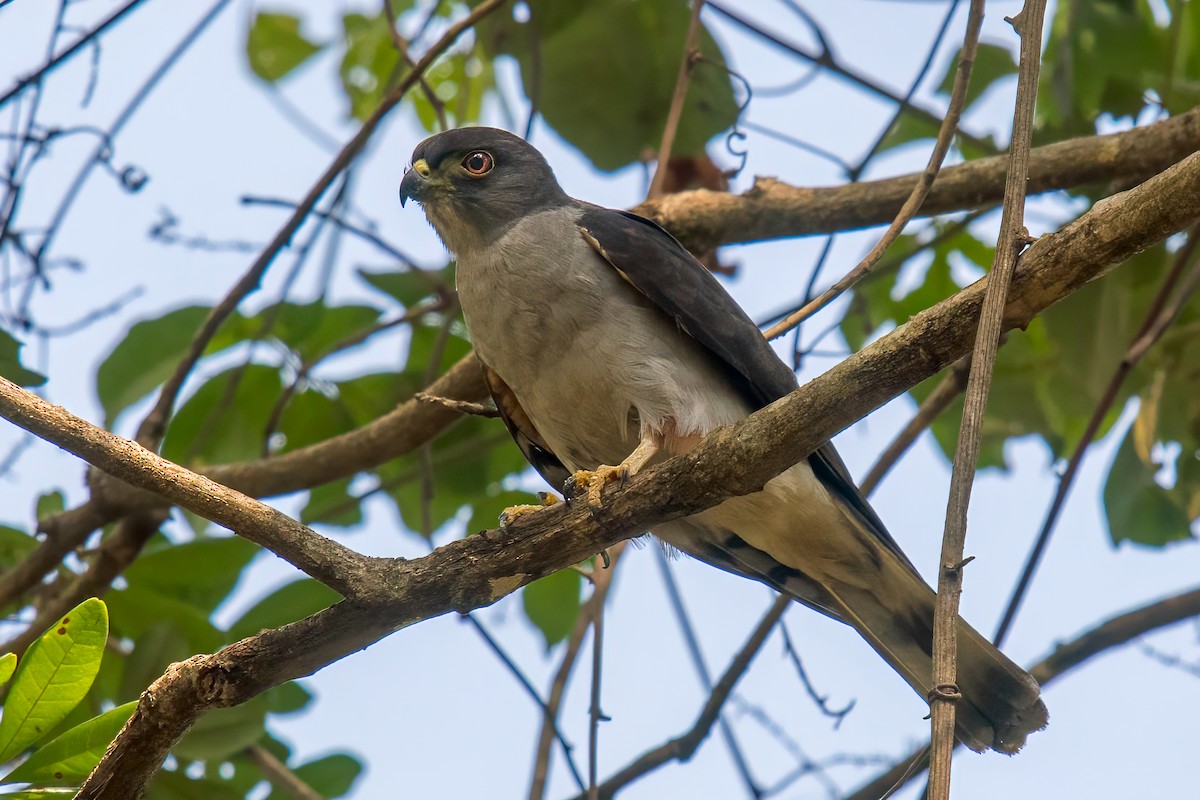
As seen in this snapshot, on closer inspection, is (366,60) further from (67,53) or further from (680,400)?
(680,400)

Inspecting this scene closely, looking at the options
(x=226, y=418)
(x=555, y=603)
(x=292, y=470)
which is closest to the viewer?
(x=292, y=470)

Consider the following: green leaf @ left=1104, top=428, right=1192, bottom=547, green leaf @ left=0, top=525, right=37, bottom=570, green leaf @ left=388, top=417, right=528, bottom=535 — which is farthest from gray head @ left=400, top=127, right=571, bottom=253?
green leaf @ left=1104, top=428, right=1192, bottom=547

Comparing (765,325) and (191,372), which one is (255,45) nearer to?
(191,372)

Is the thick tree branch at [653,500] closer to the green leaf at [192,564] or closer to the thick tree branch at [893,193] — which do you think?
the green leaf at [192,564]

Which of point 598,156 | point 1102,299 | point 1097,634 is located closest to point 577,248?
point 598,156

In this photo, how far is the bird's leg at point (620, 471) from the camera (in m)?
3.35

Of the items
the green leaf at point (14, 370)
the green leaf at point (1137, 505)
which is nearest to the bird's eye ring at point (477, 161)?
the green leaf at point (14, 370)

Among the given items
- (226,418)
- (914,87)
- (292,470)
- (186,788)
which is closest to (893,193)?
(914,87)

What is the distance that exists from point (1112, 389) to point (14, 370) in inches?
146

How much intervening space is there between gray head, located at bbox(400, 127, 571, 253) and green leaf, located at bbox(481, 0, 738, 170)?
22.7 inches

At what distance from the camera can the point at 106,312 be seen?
4996mm

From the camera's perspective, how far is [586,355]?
3844 mm

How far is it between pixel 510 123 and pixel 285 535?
3714 mm

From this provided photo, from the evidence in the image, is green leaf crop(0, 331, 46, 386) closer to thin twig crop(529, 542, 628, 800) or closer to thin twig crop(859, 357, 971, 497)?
thin twig crop(529, 542, 628, 800)
